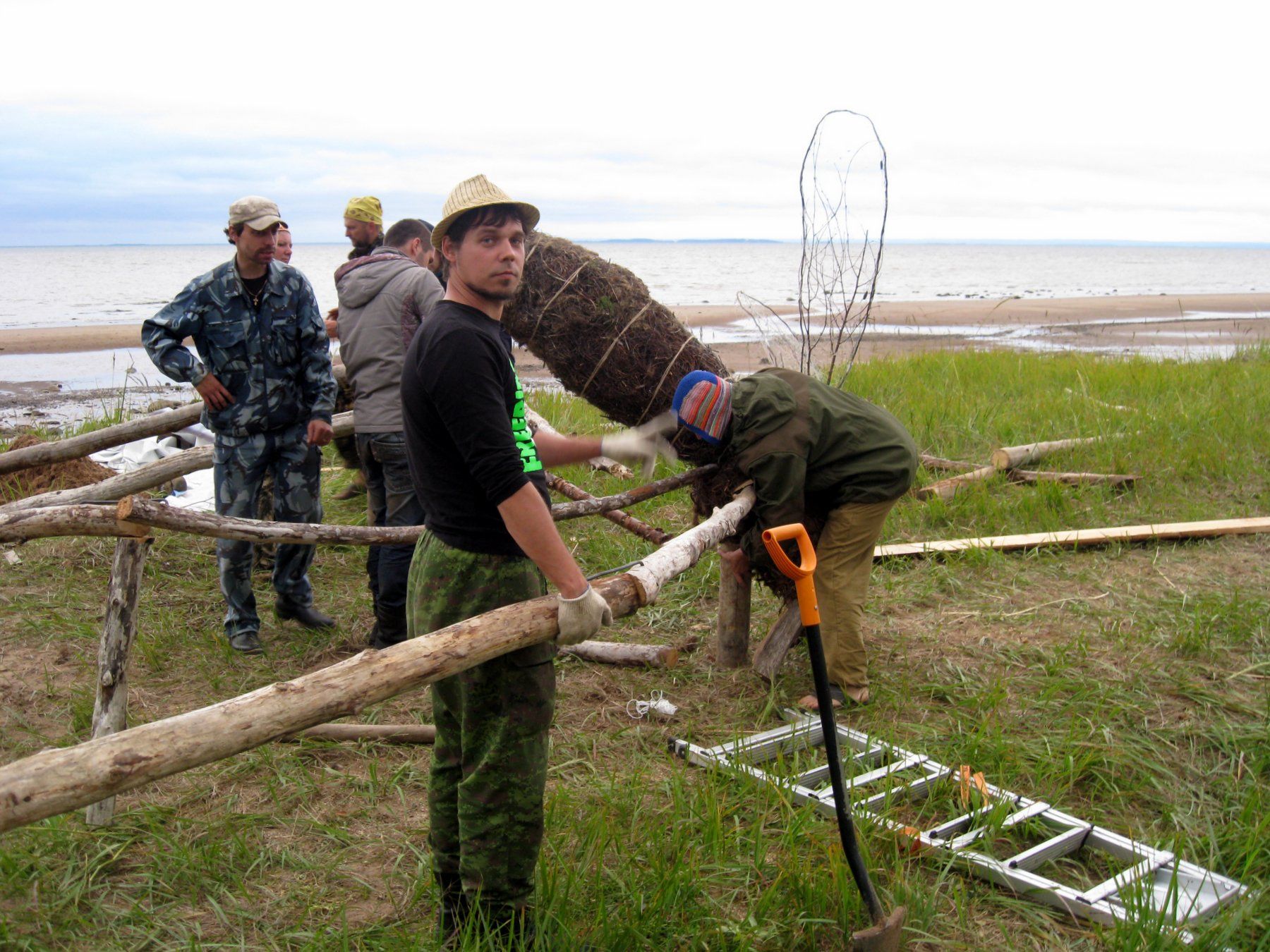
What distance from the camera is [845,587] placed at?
424 centimetres

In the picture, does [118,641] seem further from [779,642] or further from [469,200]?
[779,642]

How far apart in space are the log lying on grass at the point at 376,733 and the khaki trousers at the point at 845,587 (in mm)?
1781

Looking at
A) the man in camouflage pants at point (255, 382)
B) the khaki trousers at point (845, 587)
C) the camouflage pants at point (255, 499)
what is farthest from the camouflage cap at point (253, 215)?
the khaki trousers at point (845, 587)

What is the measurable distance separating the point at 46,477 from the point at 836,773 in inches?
235

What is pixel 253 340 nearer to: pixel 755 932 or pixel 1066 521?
pixel 755 932

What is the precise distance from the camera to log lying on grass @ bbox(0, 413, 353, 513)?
14.8ft

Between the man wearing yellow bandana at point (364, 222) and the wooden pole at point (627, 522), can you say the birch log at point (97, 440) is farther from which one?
the wooden pole at point (627, 522)

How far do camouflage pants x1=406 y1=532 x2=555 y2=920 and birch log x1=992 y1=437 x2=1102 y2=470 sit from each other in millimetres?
5481

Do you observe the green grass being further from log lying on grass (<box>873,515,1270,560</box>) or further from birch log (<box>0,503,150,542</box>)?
birch log (<box>0,503,150,542</box>)

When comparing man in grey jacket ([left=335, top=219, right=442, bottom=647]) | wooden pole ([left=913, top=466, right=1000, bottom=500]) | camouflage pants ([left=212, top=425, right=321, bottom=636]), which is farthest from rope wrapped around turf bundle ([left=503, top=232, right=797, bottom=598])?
wooden pole ([left=913, top=466, right=1000, bottom=500])

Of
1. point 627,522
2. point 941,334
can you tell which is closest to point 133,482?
point 627,522

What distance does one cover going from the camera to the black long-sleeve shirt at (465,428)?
2223 mm

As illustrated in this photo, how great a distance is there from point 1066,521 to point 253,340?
522 centimetres

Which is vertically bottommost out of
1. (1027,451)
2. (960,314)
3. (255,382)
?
(1027,451)
